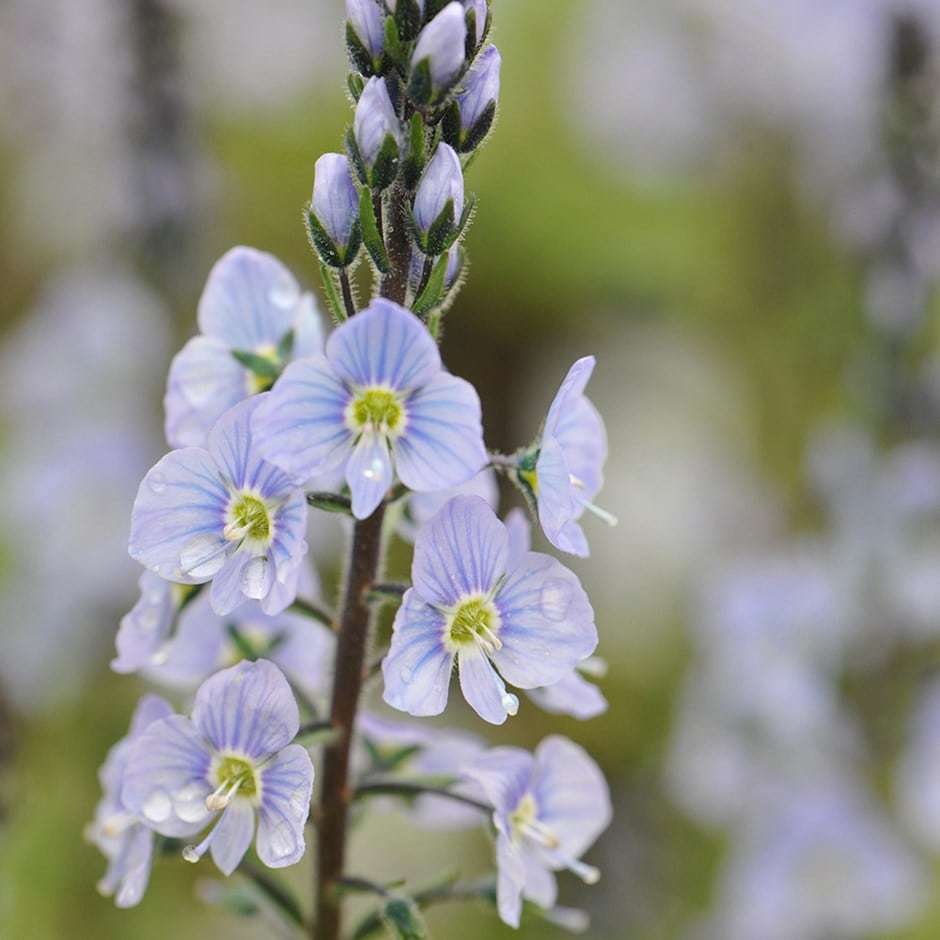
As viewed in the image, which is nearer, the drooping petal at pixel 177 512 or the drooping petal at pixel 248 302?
the drooping petal at pixel 177 512

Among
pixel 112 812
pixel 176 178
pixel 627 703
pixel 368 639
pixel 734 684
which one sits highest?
pixel 176 178

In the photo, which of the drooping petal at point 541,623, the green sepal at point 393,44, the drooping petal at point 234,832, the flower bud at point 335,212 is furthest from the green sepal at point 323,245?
the drooping petal at point 234,832

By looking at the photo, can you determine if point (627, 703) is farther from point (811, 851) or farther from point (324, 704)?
point (324, 704)

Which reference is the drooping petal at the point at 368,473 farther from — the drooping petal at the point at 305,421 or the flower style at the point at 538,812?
the flower style at the point at 538,812

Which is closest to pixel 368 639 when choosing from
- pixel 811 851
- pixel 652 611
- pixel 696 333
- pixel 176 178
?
pixel 811 851

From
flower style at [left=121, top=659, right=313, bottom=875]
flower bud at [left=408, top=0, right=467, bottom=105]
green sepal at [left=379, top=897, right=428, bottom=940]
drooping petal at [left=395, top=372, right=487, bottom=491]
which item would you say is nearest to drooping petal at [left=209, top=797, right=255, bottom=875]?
flower style at [left=121, top=659, right=313, bottom=875]

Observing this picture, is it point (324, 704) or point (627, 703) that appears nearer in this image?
point (324, 704)

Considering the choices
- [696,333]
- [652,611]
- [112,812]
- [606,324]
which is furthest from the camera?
[606,324]
